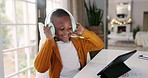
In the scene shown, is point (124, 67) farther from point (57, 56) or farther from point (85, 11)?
point (85, 11)

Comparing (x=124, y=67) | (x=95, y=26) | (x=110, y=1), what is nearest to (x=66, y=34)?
(x=124, y=67)

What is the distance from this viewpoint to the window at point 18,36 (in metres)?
1.63

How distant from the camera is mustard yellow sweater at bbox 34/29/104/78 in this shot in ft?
3.30

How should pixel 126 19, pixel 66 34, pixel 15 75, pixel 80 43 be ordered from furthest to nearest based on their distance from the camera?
pixel 126 19
pixel 15 75
pixel 80 43
pixel 66 34

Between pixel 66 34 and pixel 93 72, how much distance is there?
1.04 feet

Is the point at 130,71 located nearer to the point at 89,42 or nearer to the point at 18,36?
the point at 89,42

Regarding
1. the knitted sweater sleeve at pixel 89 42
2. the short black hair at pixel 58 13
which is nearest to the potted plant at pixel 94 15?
the knitted sweater sleeve at pixel 89 42

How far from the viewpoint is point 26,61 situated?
6.57 ft

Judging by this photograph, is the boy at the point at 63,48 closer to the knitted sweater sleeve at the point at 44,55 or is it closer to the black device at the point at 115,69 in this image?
the knitted sweater sleeve at the point at 44,55

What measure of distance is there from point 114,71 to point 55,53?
1.40 feet

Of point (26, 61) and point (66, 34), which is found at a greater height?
point (66, 34)

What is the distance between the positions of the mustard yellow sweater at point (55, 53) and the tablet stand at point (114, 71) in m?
0.32

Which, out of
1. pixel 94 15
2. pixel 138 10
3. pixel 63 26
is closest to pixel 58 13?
pixel 63 26

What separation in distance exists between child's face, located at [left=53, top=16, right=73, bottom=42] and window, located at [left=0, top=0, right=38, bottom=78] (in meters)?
0.70
